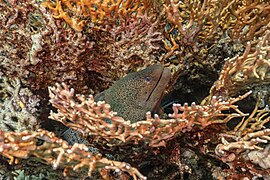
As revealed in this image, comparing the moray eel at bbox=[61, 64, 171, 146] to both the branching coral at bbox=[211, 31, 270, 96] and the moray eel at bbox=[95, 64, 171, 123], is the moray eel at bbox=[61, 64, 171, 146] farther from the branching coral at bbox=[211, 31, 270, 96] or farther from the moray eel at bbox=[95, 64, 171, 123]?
the branching coral at bbox=[211, 31, 270, 96]

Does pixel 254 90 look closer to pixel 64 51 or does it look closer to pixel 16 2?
pixel 64 51

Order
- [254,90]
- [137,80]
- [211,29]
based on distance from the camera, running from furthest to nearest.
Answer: [254,90], [211,29], [137,80]

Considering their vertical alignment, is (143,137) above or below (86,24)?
below

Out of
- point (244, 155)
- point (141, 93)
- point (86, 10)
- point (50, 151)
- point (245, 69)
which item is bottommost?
point (50, 151)

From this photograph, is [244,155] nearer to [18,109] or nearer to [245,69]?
[245,69]

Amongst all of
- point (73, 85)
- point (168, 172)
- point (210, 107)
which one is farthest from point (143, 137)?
point (73, 85)

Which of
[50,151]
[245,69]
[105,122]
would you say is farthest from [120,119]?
[245,69]
